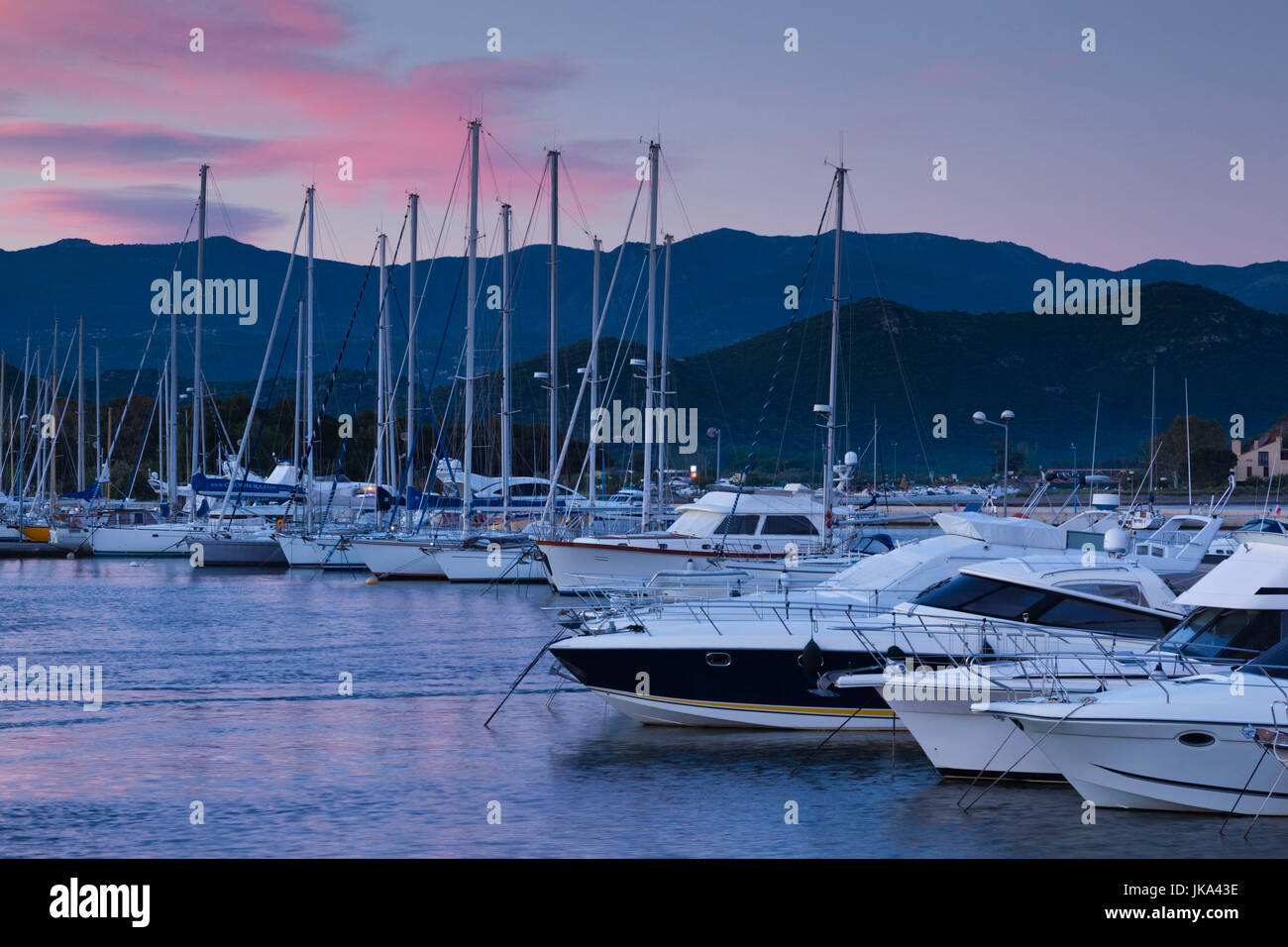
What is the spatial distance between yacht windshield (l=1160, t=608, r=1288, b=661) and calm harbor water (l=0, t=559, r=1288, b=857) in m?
2.01

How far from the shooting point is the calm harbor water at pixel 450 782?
14789 millimetres

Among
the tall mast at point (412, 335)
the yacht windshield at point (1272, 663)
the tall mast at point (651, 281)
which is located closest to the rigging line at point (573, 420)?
the tall mast at point (651, 281)

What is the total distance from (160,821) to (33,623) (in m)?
25.5

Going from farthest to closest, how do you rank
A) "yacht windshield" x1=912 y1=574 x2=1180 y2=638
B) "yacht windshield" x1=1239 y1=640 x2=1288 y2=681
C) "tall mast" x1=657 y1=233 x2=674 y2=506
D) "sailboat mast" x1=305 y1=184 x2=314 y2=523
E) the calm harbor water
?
1. "sailboat mast" x1=305 y1=184 x2=314 y2=523
2. "tall mast" x1=657 y1=233 x2=674 y2=506
3. "yacht windshield" x1=912 y1=574 x2=1180 y2=638
4. "yacht windshield" x1=1239 y1=640 x2=1288 y2=681
5. the calm harbor water

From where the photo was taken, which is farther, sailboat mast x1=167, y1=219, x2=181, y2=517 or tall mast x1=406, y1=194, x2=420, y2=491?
sailboat mast x1=167, y1=219, x2=181, y2=517

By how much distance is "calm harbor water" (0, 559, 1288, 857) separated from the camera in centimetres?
1479

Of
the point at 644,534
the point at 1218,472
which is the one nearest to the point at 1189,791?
the point at 644,534

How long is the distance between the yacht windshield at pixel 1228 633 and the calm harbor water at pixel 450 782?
201 centimetres

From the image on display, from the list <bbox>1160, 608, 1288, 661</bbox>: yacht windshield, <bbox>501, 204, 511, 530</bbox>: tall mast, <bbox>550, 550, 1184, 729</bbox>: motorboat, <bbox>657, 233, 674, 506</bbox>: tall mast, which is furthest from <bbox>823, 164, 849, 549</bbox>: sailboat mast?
<bbox>1160, 608, 1288, 661</bbox>: yacht windshield

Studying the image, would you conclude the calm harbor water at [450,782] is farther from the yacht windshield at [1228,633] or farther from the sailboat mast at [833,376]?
the sailboat mast at [833,376]

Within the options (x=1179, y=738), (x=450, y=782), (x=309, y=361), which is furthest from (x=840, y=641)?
(x=309, y=361)

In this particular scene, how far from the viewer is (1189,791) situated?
14.9 metres

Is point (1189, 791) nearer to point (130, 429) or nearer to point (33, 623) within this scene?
point (33, 623)

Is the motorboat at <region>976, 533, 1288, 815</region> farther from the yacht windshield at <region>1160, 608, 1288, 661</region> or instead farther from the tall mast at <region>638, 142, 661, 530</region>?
the tall mast at <region>638, 142, 661, 530</region>
